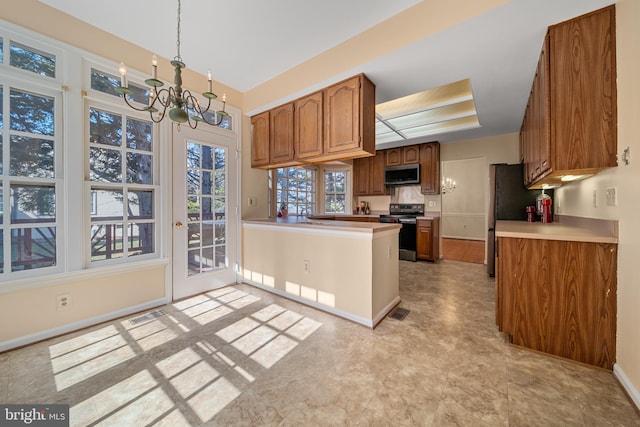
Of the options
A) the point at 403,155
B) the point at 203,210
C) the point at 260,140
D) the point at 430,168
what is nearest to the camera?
the point at 203,210

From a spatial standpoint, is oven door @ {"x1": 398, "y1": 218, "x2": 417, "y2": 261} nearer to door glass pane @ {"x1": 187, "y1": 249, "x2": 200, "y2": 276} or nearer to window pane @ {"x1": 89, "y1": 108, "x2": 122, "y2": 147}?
door glass pane @ {"x1": 187, "y1": 249, "x2": 200, "y2": 276}

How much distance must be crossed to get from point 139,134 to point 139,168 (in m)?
0.36

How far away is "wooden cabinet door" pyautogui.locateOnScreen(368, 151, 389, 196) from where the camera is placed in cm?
550

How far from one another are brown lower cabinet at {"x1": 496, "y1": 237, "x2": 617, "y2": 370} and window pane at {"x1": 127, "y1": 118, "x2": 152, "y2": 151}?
3.59 meters

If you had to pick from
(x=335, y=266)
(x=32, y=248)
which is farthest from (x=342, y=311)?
(x=32, y=248)

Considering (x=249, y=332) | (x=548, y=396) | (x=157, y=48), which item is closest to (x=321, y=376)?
(x=249, y=332)

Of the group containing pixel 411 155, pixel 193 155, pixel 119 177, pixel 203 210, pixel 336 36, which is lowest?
pixel 203 210

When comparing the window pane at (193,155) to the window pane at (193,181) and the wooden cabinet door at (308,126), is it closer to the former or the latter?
the window pane at (193,181)

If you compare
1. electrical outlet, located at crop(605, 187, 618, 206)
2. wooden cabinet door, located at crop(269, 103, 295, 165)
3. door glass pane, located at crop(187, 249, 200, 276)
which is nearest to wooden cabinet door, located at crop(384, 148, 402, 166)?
wooden cabinet door, located at crop(269, 103, 295, 165)

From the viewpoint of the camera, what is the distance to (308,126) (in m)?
2.81

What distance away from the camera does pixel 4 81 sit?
1814 mm

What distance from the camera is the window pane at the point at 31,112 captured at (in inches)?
74.1

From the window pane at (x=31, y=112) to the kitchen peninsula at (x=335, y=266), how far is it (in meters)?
2.13

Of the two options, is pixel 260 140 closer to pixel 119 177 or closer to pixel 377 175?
pixel 119 177
